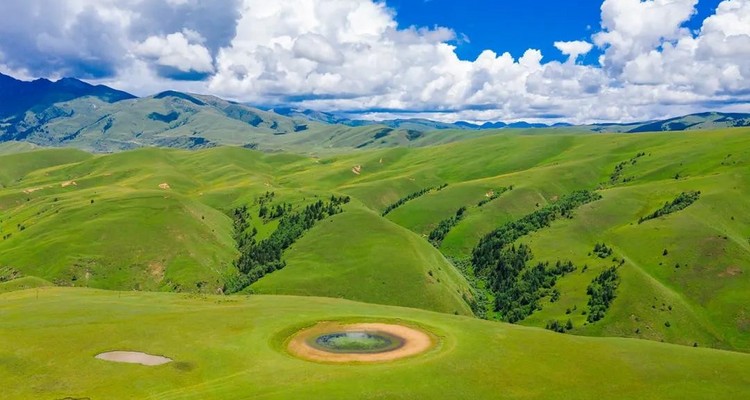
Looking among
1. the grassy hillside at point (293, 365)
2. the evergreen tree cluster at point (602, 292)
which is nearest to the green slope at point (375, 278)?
the evergreen tree cluster at point (602, 292)

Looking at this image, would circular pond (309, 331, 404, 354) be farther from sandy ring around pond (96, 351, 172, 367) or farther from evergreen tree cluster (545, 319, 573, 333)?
evergreen tree cluster (545, 319, 573, 333)

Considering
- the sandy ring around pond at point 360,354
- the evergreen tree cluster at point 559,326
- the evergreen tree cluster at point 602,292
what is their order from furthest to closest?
the evergreen tree cluster at point 602,292, the evergreen tree cluster at point 559,326, the sandy ring around pond at point 360,354

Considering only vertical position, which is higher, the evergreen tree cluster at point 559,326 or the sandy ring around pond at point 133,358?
the sandy ring around pond at point 133,358

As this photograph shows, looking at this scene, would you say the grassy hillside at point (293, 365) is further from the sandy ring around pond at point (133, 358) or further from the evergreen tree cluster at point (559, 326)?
the evergreen tree cluster at point (559, 326)

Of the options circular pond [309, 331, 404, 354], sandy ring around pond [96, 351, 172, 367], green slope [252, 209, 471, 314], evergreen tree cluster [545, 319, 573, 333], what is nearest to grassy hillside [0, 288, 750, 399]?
sandy ring around pond [96, 351, 172, 367]

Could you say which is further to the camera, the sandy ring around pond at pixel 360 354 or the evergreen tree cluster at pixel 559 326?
the evergreen tree cluster at pixel 559 326
